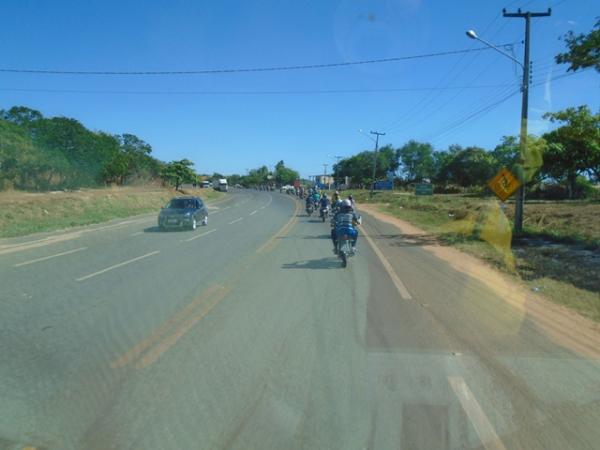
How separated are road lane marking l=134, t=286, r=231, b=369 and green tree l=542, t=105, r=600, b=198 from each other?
43.9ft

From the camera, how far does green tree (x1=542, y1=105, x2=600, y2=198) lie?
16016 mm

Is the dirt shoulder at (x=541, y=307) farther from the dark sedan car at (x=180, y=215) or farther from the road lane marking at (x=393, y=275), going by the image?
the dark sedan car at (x=180, y=215)

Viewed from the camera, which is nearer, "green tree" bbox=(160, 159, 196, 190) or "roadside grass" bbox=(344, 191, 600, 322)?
"roadside grass" bbox=(344, 191, 600, 322)

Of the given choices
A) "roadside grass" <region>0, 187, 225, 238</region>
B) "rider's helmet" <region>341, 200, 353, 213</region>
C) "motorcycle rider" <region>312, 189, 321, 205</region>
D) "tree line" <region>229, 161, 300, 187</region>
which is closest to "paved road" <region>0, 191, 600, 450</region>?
"rider's helmet" <region>341, 200, 353, 213</region>

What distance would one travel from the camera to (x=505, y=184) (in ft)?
55.1

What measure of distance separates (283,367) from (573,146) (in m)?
37.7

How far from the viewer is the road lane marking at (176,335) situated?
208 inches

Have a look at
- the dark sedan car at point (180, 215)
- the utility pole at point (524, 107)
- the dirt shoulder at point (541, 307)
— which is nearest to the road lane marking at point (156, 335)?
the dirt shoulder at point (541, 307)

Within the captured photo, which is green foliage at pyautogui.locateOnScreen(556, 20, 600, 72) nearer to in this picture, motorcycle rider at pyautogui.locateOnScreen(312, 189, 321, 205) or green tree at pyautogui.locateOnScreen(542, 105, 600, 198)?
green tree at pyautogui.locateOnScreen(542, 105, 600, 198)

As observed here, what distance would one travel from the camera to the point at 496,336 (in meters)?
6.32

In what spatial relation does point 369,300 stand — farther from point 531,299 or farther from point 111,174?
point 111,174

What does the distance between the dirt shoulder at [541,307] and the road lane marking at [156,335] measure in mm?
4892

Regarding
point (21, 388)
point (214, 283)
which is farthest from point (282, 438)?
point (214, 283)

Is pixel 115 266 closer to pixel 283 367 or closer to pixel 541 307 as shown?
pixel 283 367
